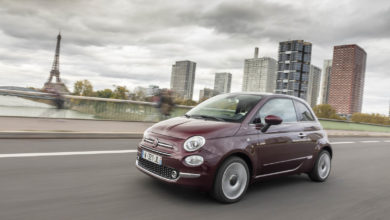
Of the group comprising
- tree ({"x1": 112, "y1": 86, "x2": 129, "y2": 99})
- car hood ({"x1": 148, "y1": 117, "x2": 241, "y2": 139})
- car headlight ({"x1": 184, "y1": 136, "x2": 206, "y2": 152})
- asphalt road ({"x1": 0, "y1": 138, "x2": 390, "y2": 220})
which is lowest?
asphalt road ({"x1": 0, "y1": 138, "x2": 390, "y2": 220})

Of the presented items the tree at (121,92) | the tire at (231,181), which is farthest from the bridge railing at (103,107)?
the tire at (231,181)

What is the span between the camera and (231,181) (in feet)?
14.0

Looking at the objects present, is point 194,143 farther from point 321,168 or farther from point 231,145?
point 321,168

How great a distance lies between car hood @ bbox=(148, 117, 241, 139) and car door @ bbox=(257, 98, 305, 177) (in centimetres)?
59

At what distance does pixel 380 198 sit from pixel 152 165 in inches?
144

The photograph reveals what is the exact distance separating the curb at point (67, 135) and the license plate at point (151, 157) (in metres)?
5.04

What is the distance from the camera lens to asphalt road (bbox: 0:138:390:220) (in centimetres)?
368

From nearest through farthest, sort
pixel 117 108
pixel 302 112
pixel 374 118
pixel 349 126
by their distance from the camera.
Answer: pixel 302 112 → pixel 117 108 → pixel 349 126 → pixel 374 118

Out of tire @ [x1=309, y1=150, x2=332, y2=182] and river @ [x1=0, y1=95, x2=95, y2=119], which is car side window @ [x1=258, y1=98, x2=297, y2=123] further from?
river @ [x1=0, y1=95, x2=95, y2=119]

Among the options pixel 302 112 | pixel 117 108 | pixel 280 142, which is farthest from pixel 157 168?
pixel 117 108

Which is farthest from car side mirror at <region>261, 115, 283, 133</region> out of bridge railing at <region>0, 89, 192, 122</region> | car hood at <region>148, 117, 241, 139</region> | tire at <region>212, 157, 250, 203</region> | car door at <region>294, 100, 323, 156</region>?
bridge railing at <region>0, 89, 192, 122</region>

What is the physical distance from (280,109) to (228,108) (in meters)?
0.91

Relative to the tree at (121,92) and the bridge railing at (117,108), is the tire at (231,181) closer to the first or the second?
the bridge railing at (117,108)

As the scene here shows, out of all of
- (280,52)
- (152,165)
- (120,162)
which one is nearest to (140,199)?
(152,165)
